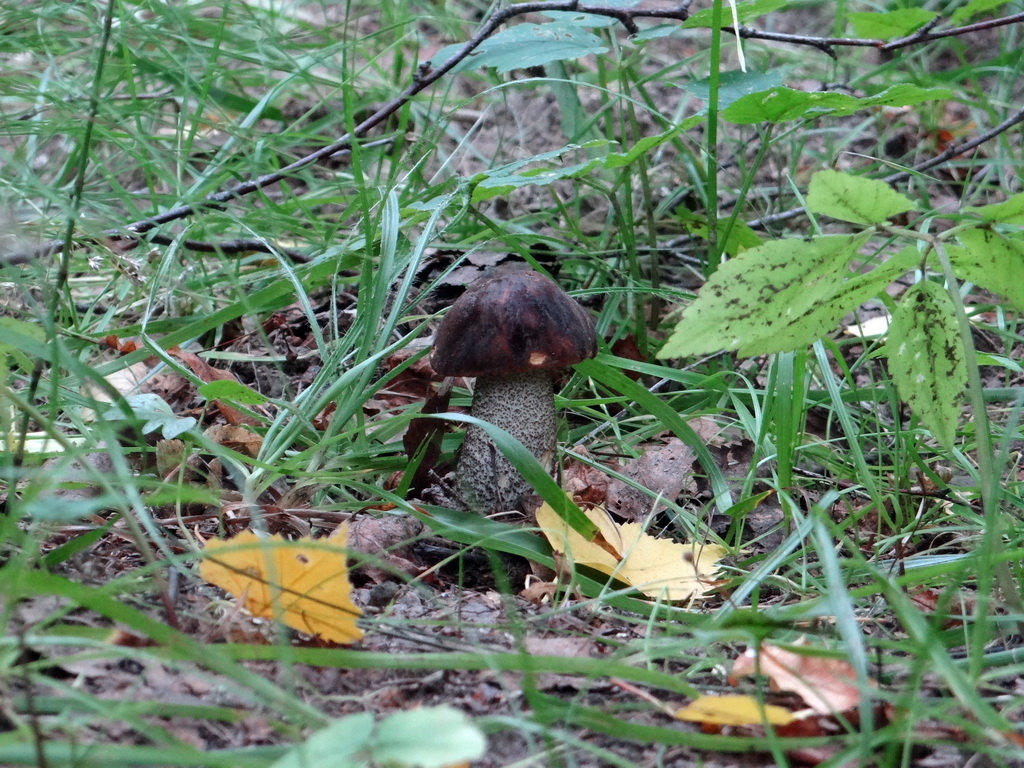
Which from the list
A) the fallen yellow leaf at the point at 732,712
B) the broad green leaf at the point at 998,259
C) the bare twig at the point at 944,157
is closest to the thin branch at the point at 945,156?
the bare twig at the point at 944,157

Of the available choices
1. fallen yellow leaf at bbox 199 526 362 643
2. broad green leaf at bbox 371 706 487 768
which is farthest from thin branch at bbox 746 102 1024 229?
broad green leaf at bbox 371 706 487 768

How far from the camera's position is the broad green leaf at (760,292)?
1201 mm

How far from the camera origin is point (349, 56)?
3.64m

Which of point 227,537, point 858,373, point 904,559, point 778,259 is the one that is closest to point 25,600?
point 227,537

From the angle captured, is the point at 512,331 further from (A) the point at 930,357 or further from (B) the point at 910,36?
(B) the point at 910,36

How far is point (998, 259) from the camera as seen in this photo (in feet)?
4.08

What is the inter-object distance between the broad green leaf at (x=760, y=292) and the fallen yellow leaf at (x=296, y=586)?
52 centimetres

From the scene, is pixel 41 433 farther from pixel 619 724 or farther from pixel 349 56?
pixel 349 56

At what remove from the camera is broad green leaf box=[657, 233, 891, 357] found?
120 cm

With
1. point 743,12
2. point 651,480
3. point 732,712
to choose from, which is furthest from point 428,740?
point 743,12

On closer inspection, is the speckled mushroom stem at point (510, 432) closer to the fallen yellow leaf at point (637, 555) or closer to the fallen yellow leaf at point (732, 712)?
the fallen yellow leaf at point (637, 555)

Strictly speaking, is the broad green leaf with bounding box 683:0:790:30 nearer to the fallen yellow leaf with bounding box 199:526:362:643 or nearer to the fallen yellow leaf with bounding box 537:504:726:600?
the fallen yellow leaf with bounding box 537:504:726:600

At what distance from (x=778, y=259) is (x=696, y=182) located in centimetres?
165

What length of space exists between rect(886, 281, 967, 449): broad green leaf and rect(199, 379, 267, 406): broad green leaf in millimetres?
1139
